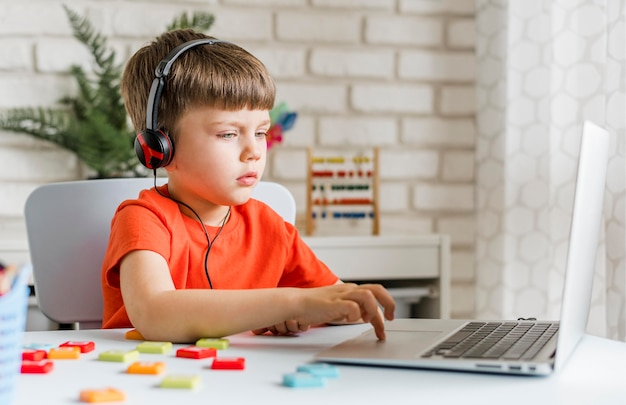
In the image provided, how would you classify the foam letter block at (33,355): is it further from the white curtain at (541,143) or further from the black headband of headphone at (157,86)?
the white curtain at (541,143)

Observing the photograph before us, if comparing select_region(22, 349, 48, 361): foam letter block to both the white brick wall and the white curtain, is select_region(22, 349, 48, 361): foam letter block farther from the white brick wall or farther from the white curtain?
the white brick wall

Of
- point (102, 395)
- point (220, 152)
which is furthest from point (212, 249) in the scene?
point (102, 395)

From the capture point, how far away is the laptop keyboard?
29.1 inches

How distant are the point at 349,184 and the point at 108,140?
644 millimetres

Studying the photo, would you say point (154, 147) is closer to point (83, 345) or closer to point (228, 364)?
point (83, 345)

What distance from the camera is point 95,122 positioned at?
2.04 meters

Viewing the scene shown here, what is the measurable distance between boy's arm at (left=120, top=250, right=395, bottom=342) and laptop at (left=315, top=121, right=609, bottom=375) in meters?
0.04

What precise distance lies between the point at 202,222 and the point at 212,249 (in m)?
0.04

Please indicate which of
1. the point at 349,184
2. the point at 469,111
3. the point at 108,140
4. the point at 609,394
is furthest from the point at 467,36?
the point at 609,394

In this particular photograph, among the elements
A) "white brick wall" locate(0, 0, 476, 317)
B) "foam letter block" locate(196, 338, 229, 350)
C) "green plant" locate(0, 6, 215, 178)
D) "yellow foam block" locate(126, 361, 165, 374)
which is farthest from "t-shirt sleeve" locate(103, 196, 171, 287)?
"white brick wall" locate(0, 0, 476, 317)

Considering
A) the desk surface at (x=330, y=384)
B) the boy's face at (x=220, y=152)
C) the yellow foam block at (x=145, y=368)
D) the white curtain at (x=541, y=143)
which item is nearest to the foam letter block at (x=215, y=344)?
the desk surface at (x=330, y=384)

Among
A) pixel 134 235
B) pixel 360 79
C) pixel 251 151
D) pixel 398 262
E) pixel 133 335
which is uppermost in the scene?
pixel 360 79

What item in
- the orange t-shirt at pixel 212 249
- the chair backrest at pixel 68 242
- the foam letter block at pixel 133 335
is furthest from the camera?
the chair backrest at pixel 68 242

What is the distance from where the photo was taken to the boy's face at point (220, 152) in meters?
1.13
